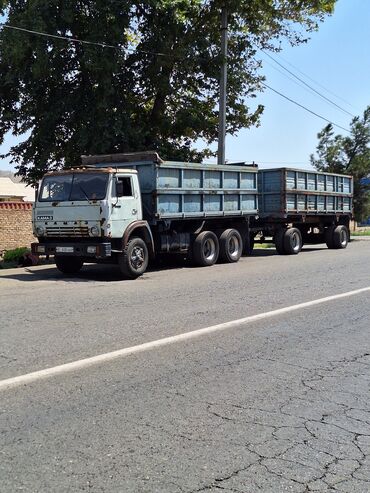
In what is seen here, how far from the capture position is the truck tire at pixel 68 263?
45.3ft

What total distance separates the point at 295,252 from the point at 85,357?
1517 centimetres

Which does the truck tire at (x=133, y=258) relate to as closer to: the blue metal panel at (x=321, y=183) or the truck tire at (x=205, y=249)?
the truck tire at (x=205, y=249)

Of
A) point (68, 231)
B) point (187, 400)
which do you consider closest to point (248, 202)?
point (68, 231)

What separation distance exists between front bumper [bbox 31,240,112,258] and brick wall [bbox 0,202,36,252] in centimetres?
788

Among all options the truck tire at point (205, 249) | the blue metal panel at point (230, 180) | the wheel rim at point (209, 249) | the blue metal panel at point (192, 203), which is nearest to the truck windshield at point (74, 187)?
the blue metal panel at point (192, 203)

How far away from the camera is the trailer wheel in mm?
19766

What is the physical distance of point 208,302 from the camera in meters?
9.41

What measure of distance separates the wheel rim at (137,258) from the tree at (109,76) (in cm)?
582

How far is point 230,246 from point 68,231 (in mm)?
5690

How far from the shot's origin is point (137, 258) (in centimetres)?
1315

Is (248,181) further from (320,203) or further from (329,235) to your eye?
(329,235)

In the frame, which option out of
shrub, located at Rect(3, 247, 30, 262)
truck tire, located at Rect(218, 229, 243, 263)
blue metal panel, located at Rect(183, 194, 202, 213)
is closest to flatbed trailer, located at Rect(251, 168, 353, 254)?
truck tire, located at Rect(218, 229, 243, 263)

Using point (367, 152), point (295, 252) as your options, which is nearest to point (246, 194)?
point (295, 252)

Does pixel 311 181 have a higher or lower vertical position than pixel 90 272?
higher
